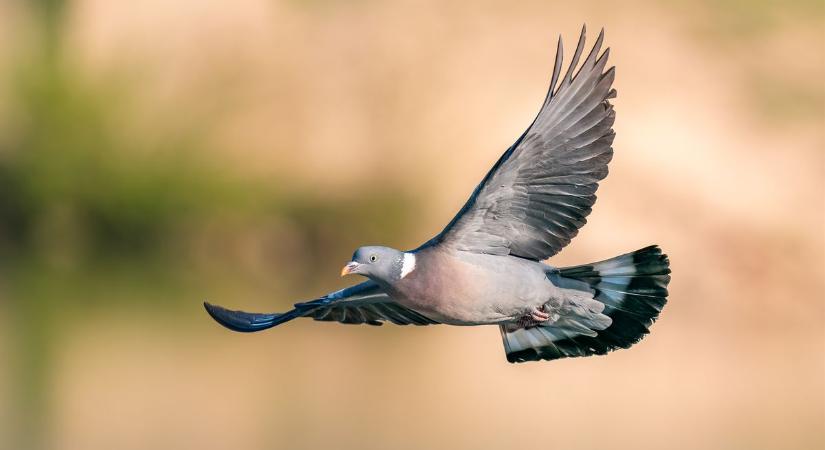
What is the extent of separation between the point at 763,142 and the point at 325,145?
6804 mm

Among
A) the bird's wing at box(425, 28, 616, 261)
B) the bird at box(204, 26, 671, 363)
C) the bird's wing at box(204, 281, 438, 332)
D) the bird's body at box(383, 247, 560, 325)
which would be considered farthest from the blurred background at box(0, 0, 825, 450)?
the bird's wing at box(425, 28, 616, 261)

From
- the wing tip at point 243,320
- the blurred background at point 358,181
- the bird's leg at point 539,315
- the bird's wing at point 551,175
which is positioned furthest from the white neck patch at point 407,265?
the blurred background at point 358,181

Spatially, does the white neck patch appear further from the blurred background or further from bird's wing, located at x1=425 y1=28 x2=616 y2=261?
the blurred background

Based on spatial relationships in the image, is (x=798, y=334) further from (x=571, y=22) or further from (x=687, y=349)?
(x=571, y=22)

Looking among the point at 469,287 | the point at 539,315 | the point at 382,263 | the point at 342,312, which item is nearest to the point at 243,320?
the point at 342,312

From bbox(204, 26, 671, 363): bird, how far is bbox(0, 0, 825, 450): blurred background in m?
3.37

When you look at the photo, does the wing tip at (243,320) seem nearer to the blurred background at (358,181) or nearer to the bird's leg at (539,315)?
the bird's leg at (539,315)

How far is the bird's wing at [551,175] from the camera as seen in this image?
290 inches

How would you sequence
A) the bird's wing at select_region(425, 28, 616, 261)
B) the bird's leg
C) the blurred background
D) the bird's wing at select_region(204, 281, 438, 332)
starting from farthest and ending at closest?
the blurred background, the bird's wing at select_region(204, 281, 438, 332), the bird's leg, the bird's wing at select_region(425, 28, 616, 261)

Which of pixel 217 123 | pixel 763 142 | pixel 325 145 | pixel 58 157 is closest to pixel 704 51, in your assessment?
pixel 763 142

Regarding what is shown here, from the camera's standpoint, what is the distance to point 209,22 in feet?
75.5

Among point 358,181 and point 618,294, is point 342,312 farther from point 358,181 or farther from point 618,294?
point 358,181

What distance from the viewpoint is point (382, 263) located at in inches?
299

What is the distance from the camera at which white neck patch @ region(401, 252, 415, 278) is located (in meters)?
7.61
